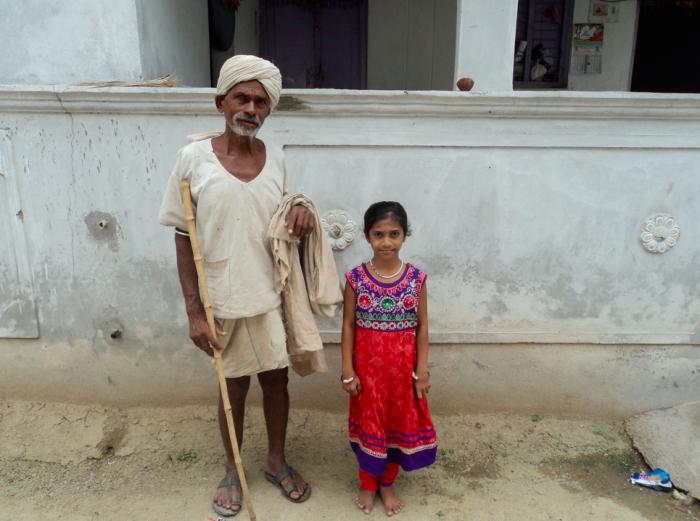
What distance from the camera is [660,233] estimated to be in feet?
9.84

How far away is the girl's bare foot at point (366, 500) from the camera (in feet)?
8.36

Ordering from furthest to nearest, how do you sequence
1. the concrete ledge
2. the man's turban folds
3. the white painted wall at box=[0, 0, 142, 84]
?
the white painted wall at box=[0, 0, 142, 84] < the concrete ledge < the man's turban folds

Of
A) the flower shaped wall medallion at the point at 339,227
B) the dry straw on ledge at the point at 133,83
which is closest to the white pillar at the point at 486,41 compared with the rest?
the flower shaped wall medallion at the point at 339,227

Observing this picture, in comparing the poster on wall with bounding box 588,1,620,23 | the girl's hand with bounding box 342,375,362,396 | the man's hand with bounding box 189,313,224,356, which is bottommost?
the girl's hand with bounding box 342,375,362,396

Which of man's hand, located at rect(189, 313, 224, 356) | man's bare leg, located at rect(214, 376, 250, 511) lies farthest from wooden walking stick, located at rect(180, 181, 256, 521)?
man's bare leg, located at rect(214, 376, 250, 511)

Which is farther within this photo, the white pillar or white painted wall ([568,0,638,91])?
white painted wall ([568,0,638,91])

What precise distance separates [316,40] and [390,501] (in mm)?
4135

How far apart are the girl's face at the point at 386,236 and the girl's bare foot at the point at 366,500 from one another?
1.19 meters

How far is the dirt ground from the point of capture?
2.58 m

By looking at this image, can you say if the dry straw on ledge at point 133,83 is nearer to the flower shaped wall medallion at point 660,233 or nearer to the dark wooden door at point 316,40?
the dark wooden door at point 316,40

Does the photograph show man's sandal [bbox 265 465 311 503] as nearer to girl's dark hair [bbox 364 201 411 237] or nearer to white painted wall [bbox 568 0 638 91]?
girl's dark hair [bbox 364 201 411 237]

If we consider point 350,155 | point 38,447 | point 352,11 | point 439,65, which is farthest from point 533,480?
point 352,11

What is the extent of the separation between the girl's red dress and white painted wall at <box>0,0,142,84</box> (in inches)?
73.6

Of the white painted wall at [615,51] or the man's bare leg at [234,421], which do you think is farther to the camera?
the white painted wall at [615,51]
